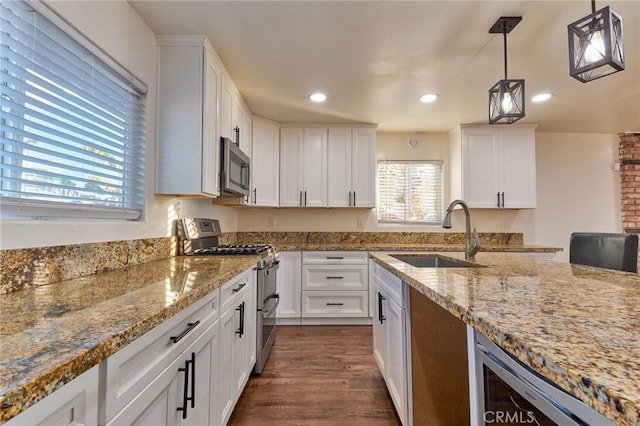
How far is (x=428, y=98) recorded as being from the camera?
9.16 ft

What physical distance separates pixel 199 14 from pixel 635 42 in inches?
109

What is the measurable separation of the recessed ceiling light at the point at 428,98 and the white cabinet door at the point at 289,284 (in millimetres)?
1995

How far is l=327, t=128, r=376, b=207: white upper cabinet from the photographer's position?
352 centimetres

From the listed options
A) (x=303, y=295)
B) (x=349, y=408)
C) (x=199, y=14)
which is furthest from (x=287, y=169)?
(x=349, y=408)

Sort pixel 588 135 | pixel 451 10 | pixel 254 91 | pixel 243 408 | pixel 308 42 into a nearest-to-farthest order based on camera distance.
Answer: pixel 451 10
pixel 243 408
pixel 308 42
pixel 254 91
pixel 588 135

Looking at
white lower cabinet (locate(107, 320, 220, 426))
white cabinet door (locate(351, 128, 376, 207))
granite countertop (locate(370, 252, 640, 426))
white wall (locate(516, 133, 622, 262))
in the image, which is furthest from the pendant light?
white wall (locate(516, 133, 622, 262))

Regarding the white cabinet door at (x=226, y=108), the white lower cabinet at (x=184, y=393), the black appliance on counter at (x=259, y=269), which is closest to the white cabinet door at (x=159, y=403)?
the white lower cabinet at (x=184, y=393)

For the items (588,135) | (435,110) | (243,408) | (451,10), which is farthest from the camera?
(588,135)

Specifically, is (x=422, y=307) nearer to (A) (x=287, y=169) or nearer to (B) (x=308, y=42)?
(B) (x=308, y=42)

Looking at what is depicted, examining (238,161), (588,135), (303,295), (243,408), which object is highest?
(588,135)

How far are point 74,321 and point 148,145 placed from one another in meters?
1.37

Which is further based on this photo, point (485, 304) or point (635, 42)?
point (635, 42)

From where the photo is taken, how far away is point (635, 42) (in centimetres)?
194

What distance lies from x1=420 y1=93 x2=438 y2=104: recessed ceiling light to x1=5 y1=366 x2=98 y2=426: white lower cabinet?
2.93m
